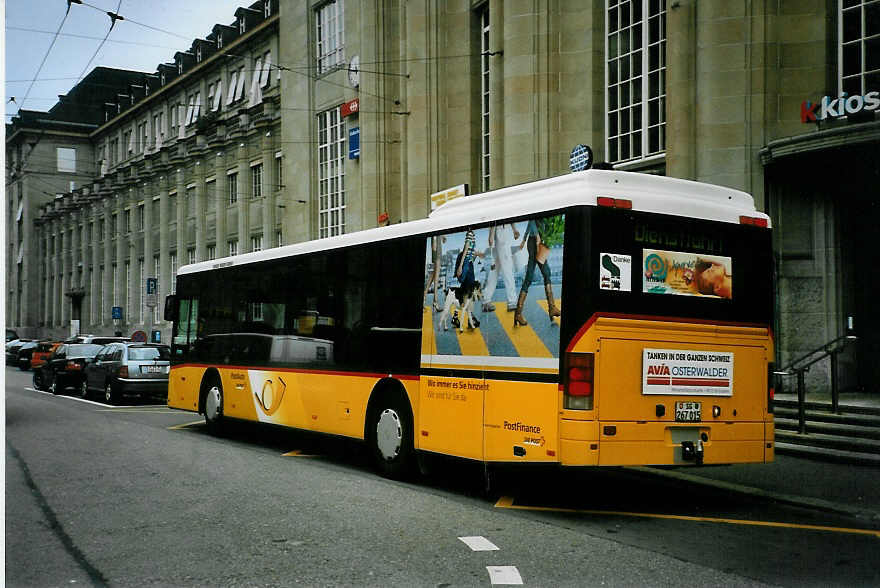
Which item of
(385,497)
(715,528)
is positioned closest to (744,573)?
(715,528)

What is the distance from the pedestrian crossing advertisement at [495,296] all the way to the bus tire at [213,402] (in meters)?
6.84

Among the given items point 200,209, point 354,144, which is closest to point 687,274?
point 354,144

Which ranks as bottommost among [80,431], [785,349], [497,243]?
[80,431]

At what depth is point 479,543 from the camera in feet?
24.9

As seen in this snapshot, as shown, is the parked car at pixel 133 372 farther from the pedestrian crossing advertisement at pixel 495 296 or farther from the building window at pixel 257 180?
the building window at pixel 257 180

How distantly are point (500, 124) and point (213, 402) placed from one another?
1241 centimetres

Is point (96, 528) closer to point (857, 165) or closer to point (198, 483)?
point (198, 483)

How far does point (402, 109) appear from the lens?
3061 cm

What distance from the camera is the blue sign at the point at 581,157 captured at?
20.7 metres

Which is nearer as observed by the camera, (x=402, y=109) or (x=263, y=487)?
(x=263, y=487)

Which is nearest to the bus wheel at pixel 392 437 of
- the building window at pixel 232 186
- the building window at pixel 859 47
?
the building window at pixel 859 47

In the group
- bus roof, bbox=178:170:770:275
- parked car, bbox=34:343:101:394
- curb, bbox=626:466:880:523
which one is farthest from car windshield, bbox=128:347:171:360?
curb, bbox=626:466:880:523

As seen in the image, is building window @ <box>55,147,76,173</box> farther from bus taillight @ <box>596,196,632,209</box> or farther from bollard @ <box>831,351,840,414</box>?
bollard @ <box>831,351,840,414</box>

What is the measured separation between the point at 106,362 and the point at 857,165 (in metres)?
19.3
